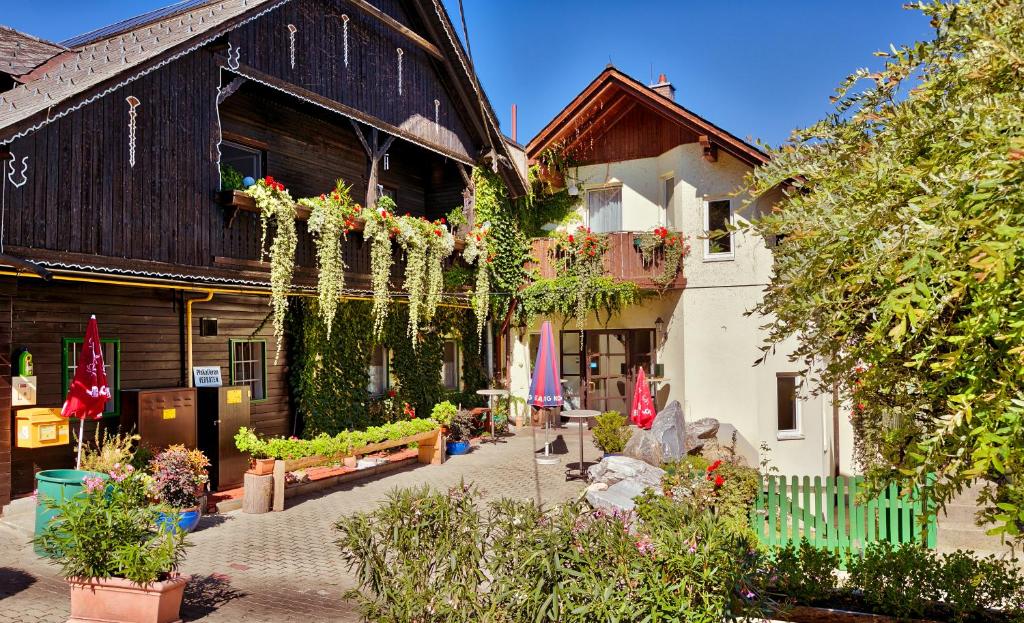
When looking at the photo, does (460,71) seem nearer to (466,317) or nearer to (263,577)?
(466,317)

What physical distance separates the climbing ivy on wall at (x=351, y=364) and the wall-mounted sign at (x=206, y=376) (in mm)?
1808

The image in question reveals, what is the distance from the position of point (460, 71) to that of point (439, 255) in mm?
4886

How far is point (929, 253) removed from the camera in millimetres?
2709

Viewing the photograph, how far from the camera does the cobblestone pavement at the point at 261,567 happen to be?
7137 millimetres

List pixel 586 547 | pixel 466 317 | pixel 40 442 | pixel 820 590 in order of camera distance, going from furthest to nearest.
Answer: pixel 466 317, pixel 40 442, pixel 820 590, pixel 586 547

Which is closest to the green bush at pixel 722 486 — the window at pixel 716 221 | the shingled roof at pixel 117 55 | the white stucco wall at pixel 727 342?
the white stucco wall at pixel 727 342

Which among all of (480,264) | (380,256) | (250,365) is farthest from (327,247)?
(480,264)

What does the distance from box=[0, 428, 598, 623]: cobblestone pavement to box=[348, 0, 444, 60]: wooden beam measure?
31.9 feet

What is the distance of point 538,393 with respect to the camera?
14.0 m

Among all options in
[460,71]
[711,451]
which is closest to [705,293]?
[711,451]

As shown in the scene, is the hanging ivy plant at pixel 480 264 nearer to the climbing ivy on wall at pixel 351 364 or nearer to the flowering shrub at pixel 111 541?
the climbing ivy on wall at pixel 351 364

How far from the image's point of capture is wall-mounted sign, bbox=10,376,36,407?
9.78 meters

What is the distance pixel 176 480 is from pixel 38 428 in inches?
85.0

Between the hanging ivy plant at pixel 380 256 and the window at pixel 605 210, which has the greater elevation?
the window at pixel 605 210
